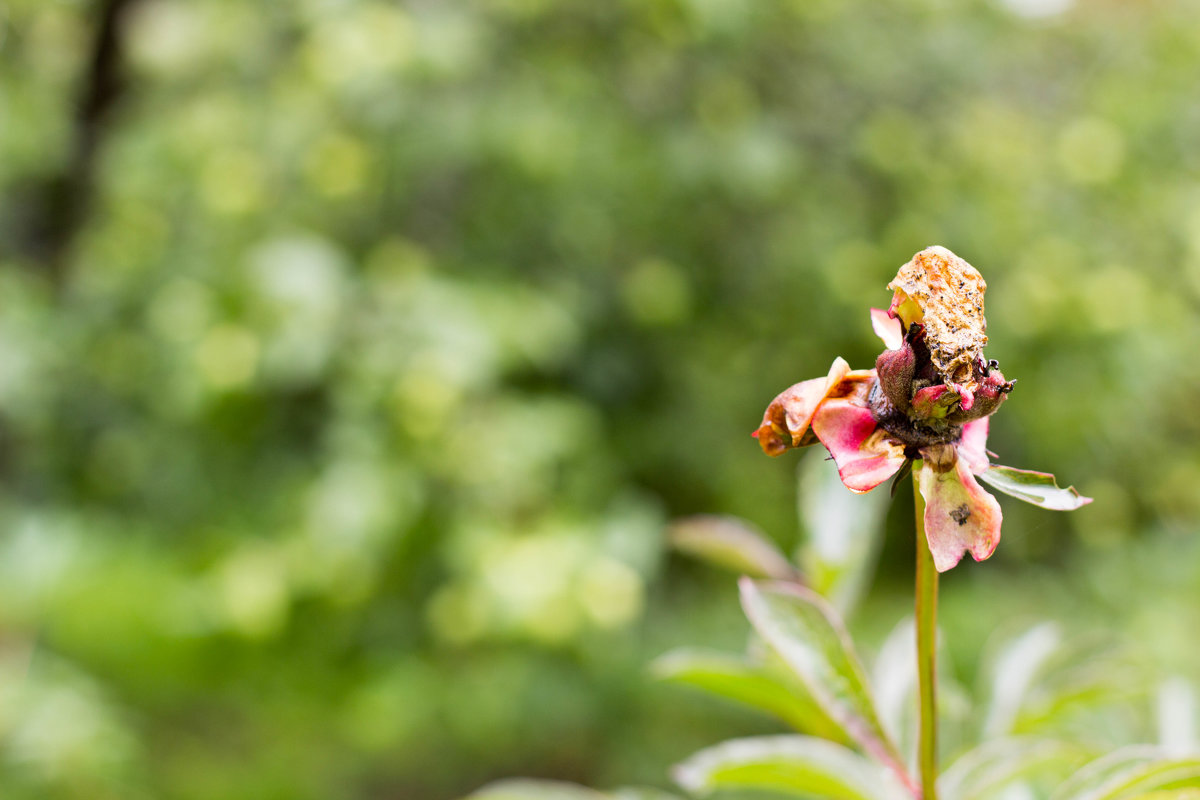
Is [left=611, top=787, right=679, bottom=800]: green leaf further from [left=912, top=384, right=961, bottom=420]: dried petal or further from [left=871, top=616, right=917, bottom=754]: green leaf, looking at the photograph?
[left=912, top=384, right=961, bottom=420]: dried petal

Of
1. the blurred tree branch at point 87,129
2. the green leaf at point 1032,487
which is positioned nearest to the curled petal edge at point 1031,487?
the green leaf at point 1032,487

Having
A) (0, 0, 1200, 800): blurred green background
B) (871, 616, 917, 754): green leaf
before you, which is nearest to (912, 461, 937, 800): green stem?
(871, 616, 917, 754): green leaf

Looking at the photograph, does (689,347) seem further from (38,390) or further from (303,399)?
(38,390)

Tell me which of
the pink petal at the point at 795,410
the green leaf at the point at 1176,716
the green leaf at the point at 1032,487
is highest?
the green leaf at the point at 1176,716

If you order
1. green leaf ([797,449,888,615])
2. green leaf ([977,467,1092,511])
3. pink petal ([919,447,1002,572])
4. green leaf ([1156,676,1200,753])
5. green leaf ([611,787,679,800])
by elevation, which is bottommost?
green leaf ([611,787,679,800])

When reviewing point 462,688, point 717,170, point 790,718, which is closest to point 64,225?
point 462,688

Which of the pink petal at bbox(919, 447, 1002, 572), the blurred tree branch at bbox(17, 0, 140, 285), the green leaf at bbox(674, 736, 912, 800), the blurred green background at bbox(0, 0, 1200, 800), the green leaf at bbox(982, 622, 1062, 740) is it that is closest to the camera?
the pink petal at bbox(919, 447, 1002, 572)

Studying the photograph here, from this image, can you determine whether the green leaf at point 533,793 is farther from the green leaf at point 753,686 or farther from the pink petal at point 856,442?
the pink petal at point 856,442
